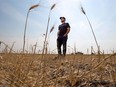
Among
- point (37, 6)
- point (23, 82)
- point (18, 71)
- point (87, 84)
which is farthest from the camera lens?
point (87, 84)

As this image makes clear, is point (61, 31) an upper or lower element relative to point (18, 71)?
upper

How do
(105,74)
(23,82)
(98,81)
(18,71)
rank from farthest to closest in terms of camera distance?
(105,74)
(98,81)
(18,71)
(23,82)

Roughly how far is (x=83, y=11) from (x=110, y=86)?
1.35m

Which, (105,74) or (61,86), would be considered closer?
(61,86)

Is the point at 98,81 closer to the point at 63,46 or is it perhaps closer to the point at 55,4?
the point at 55,4

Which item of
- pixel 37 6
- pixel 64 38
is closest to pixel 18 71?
pixel 37 6

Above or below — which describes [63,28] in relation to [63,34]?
above

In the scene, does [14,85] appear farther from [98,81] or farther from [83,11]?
[98,81]

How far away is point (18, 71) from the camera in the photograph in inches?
94.0

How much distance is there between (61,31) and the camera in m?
8.51

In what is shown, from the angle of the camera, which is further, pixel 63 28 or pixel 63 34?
pixel 63 34

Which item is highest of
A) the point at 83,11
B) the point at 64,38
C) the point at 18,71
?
the point at 64,38

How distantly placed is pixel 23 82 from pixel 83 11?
0.84 meters

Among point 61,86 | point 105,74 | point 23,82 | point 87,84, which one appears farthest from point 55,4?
point 105,74
